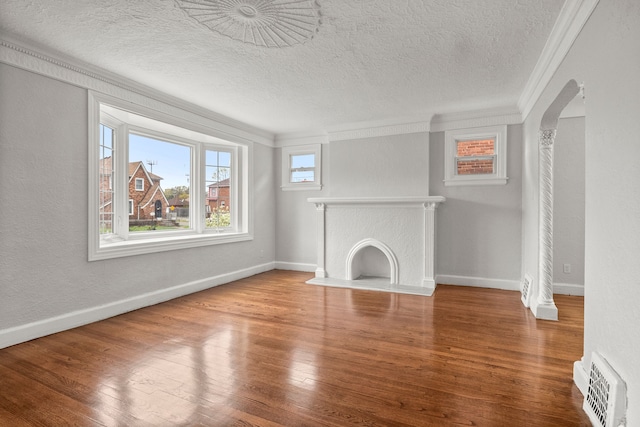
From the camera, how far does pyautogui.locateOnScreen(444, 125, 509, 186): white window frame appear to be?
4.53m

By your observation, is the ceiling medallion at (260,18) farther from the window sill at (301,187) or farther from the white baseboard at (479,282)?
the white baseboard at (479,282)

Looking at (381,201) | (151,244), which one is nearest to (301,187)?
(381,201)

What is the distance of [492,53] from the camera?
2891 mm

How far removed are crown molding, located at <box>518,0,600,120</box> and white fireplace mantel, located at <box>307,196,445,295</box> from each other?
172cm

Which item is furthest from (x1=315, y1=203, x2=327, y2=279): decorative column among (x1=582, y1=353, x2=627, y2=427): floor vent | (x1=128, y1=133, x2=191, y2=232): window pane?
(x1=582, y1=353, x2=627, y2=427): floor vent

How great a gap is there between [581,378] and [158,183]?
15.8 feet

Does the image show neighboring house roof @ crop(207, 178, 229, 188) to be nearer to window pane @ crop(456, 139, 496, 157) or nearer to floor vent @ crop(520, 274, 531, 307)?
window pane @ crop(456, 139, 496, 157)

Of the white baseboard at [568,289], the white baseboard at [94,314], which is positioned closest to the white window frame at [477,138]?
the white baseboard at [568,289]

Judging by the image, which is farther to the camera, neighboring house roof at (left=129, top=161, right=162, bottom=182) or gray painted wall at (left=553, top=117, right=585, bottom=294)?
gray painted wall at (left=553, top=117, right=585, bottom=294)

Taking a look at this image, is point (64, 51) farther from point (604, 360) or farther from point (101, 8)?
point (604, 360)

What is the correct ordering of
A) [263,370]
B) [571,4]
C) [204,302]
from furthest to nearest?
[204,302] → [263,370] → [571,4]

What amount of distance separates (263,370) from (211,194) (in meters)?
3.57

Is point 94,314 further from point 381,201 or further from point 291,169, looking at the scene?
point 291,169

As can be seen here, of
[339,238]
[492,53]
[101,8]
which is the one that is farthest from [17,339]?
[492,53]
